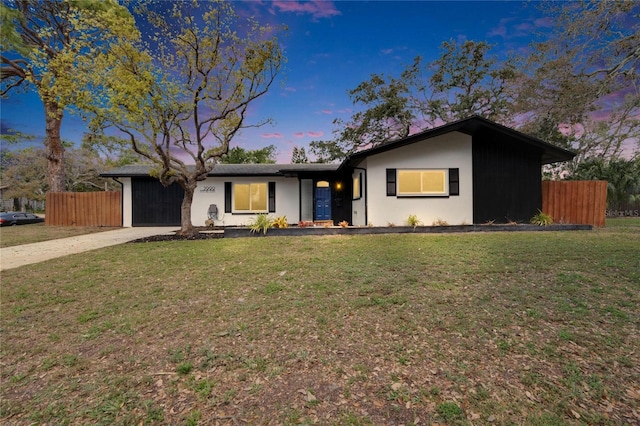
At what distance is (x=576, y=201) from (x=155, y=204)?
17.1 m

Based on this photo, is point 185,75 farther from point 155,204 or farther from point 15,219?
point 15,219

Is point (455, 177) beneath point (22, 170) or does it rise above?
beneath

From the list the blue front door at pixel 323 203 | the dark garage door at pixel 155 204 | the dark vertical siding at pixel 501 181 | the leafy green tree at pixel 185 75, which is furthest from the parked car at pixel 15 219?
the dark vertical siding at pixel 501 181

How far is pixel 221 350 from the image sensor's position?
2541mm

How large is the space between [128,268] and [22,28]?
713 inches

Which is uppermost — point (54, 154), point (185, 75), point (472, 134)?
point (185, 75)

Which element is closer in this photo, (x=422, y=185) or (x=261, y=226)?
(x=261, y=226)

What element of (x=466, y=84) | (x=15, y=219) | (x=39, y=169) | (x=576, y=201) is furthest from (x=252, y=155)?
(x=576, y=201)

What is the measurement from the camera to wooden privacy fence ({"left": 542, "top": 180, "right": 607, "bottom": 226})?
10.5m

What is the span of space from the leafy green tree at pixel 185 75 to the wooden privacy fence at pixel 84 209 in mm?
6317

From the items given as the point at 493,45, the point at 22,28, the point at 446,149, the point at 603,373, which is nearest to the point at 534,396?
the point at 603,373

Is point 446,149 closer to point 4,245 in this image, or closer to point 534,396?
point 534,396

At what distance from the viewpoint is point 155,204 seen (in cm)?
1341

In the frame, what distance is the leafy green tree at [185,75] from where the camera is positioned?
7.66m
